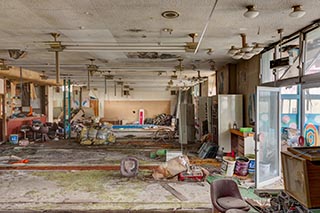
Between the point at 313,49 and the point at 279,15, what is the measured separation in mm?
1170

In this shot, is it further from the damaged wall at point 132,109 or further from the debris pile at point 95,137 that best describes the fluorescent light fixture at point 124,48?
the damaged wall at point 132,109

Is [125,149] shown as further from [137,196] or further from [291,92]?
[291,92]

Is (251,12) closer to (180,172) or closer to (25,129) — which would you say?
→ (180,172)

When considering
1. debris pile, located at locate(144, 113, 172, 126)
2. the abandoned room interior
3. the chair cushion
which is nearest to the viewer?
the chair cushion

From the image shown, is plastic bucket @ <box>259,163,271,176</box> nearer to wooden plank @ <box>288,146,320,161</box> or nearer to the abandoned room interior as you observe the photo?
the abandoned room interior

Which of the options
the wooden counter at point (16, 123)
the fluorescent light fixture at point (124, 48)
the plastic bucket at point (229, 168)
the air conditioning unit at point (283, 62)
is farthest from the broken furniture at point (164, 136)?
the air conditioning unit at point (283, 62)

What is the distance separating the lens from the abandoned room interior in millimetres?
3377

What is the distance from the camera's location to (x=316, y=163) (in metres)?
1.90

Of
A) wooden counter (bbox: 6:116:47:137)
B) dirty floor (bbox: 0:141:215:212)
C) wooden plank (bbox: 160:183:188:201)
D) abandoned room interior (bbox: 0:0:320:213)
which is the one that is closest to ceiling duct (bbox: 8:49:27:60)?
abandoned room interior (bbox: 0:0:320:213)

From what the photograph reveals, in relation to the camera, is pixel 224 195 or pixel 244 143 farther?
pixel 244 143

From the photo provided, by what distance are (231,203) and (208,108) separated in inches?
265

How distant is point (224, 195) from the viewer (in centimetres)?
293

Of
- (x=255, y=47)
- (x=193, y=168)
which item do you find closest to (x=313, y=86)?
(x=255, y=47)

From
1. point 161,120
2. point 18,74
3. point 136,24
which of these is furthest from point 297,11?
point 161,120
